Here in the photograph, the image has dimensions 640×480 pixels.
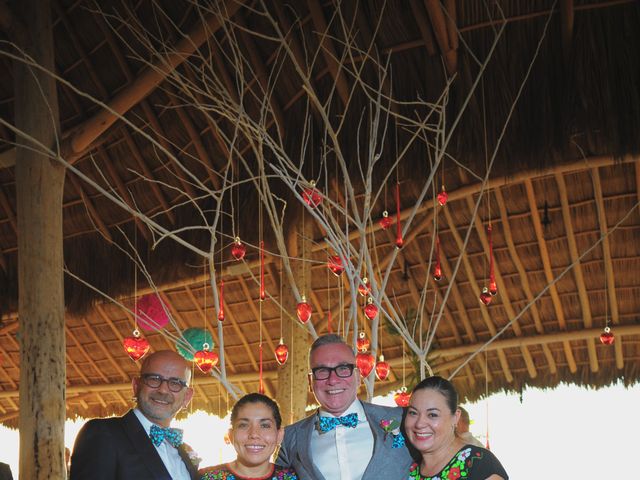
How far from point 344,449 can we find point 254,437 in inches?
11.4

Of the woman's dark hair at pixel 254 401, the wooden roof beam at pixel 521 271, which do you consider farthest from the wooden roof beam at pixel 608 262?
the woman's dark hair at pixel 254 401

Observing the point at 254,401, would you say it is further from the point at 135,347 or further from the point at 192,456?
the point at 135,347

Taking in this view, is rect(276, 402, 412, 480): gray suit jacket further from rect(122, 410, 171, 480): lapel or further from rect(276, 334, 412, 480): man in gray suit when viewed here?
rect(122, 410, 171, 480): lapel

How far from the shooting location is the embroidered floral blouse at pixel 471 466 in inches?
97.9

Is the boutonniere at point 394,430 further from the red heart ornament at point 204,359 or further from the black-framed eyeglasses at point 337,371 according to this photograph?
the red heart ornament at point 204,359

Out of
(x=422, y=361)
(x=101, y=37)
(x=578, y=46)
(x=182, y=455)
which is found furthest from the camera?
(x=101, y=37)

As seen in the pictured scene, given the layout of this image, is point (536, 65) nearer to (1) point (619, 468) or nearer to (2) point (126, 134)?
(2) point (126, 134)

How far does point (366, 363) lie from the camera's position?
3656 millimetres

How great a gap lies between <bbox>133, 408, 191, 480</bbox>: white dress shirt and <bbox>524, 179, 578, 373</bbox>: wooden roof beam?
565 cm

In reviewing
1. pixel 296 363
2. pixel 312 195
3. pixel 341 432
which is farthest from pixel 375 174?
pixel 341 432

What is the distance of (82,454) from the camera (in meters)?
2.53

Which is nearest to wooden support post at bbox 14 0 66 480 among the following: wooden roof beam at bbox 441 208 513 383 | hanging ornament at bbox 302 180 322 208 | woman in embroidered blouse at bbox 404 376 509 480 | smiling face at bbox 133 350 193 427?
→ hanging ornament at bbox 302 180 322 208

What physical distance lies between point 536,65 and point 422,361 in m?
3.55

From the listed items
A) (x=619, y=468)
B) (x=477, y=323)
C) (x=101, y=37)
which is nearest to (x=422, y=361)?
(x=101, y=37)
